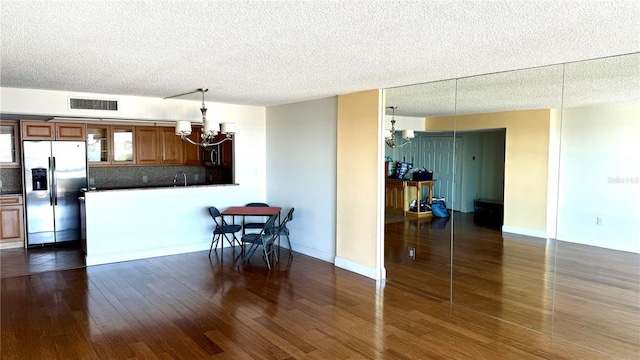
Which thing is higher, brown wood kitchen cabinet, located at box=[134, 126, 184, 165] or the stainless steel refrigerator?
brown wood kitchen cabinet, located at box=[134, 126, 184, 165]

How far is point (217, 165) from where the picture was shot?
809 cm

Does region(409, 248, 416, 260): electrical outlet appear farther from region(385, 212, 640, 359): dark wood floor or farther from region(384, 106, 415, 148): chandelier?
region(384, 106, 415, 148): chandelier

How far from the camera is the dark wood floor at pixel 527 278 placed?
363cm

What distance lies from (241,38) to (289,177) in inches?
158

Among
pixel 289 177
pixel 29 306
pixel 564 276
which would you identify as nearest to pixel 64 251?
pixel 29 306

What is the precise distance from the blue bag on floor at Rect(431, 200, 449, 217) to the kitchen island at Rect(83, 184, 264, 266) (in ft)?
11.5

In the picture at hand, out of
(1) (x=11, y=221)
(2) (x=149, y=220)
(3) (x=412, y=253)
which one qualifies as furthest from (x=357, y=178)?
(1) (x=11, y=221)

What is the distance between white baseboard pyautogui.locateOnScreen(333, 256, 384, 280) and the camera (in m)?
5.29

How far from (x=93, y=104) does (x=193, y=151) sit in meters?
2.58

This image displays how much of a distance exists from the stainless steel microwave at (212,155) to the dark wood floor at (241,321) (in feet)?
9.52

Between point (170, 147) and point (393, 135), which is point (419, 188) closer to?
point (393, 135)

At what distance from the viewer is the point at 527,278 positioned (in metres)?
4.30

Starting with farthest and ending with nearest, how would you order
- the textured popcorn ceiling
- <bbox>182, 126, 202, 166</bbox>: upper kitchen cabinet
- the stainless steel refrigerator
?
1. <bbox>182, 126, 202, 166</bbox>: upper kitchen cabinet
2. the stainless steel refrigerator
3. the textured popcorn ceiling

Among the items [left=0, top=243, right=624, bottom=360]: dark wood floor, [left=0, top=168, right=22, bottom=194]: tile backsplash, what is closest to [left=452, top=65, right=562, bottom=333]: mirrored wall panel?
[left=0, top=243, right=624, bottom=360]: dark wood floor
